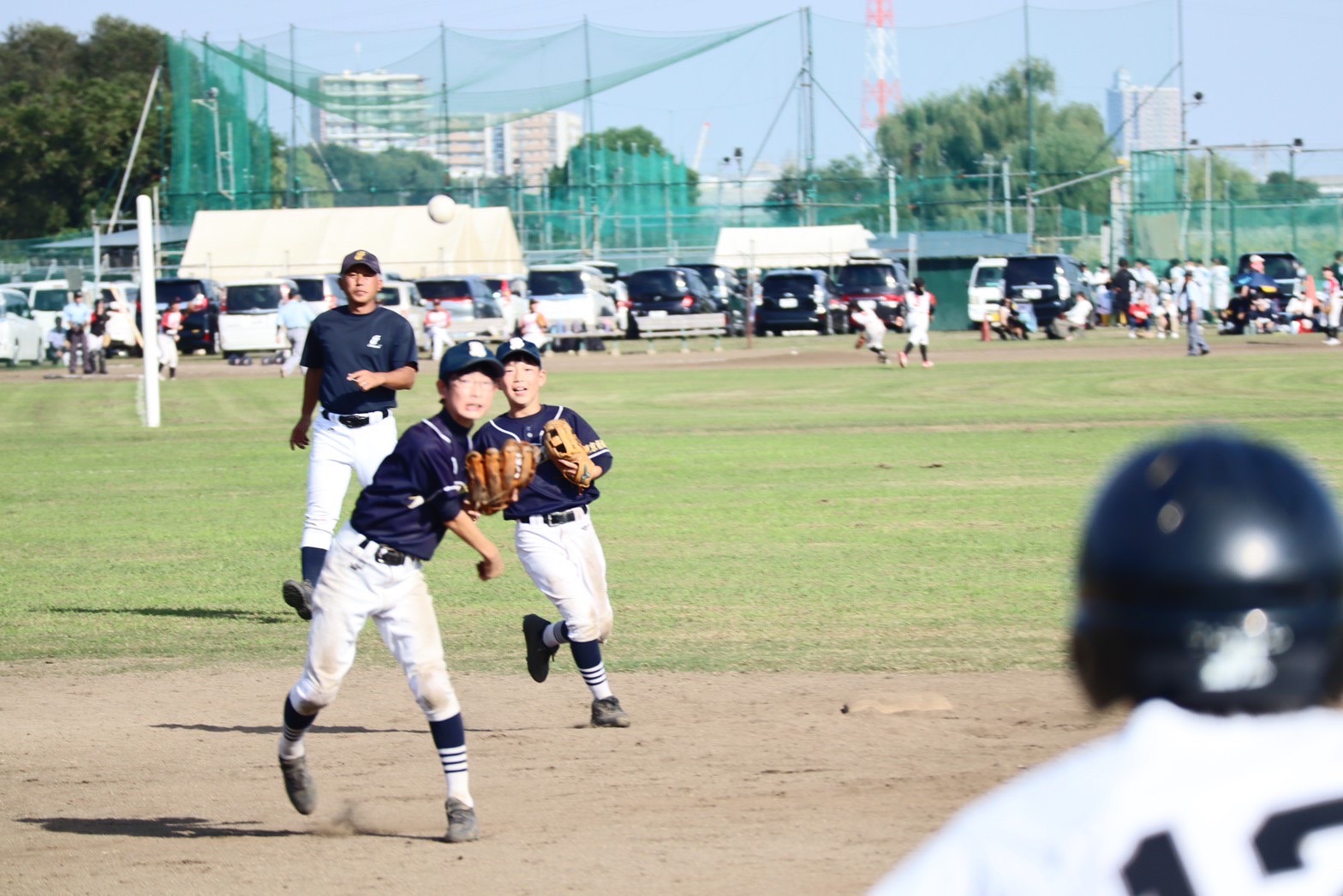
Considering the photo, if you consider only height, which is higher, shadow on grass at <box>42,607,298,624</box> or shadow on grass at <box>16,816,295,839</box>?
shadow on grass at <box>42,607,298,624</box>

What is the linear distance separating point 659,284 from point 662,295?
0.30m

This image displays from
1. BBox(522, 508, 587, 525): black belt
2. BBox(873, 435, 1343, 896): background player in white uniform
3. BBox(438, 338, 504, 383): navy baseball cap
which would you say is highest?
BBox(438, 338, 504, 383): navy baseball cap

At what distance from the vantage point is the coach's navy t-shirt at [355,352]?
356 inches

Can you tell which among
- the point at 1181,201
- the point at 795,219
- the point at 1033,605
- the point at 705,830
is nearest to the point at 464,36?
the point at 795,219

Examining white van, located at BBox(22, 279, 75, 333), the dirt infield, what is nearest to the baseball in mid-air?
white van, located at BBox(22, 279, 75, 333)

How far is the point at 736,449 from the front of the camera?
19266 mm

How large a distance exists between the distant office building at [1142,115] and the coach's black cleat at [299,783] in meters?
45.5

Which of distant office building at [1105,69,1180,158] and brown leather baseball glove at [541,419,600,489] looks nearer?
brown leather baseball glove at [541,419,600,489]

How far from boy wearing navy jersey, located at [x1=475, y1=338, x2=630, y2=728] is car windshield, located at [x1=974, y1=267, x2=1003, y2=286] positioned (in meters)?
39.1

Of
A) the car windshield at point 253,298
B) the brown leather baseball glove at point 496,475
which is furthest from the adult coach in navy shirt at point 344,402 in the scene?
the car windshield at point 253,298

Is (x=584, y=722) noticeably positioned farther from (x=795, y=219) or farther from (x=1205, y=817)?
(x=795, y=219)

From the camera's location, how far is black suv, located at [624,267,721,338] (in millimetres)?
40750

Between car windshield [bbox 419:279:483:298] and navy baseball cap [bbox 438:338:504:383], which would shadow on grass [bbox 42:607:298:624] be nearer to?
navy baseball cap [bbox 438:338:504:383]

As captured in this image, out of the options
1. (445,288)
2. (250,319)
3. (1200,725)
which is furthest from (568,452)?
(445,288)
